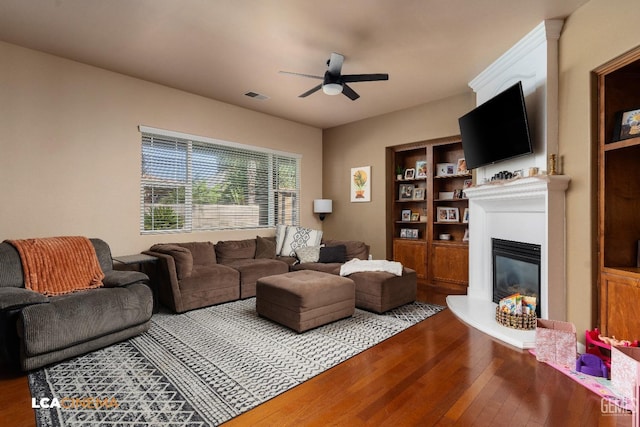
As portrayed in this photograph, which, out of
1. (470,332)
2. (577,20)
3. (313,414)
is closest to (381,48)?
(577,20)

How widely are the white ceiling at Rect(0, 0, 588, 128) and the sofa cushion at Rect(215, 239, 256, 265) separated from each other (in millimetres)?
2268

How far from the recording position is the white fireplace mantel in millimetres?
2844

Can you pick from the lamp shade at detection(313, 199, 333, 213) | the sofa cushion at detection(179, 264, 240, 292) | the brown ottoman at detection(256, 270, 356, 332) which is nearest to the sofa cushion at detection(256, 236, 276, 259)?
the sofa cushion at detection(179, 264, 240, 292)

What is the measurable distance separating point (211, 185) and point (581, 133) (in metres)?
4.53

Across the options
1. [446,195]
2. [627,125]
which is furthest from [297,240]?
[627,125]

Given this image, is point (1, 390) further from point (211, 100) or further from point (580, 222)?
point (580, 222)

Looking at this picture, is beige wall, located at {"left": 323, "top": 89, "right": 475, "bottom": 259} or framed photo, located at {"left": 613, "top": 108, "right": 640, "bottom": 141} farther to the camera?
beige wall, located at {"left": 323, "top": 89, "right": 475, "bottom": 259}

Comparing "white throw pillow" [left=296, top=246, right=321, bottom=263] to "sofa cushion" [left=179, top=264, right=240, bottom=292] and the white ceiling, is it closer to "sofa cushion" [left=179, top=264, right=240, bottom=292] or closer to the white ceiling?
"sofa cushion" [left=179, top=264, right=240, bottom=292]

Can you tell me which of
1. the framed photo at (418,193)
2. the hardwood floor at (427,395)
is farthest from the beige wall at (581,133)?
the framed photo at (418,193)

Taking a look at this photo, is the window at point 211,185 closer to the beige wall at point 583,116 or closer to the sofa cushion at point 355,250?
the sofa cushion at point 355,250

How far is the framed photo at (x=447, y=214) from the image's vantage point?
16.9 feet

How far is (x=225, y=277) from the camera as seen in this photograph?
13.3 feet

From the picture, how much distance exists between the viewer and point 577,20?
2.75m

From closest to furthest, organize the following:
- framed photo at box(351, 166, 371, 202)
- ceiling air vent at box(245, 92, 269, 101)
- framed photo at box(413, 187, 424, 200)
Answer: ceiling air vent at box(245, 92, 269, 101), framed photo at box(413, 187, 424, 200), framed photo at box(351, 166, 371, 202)
